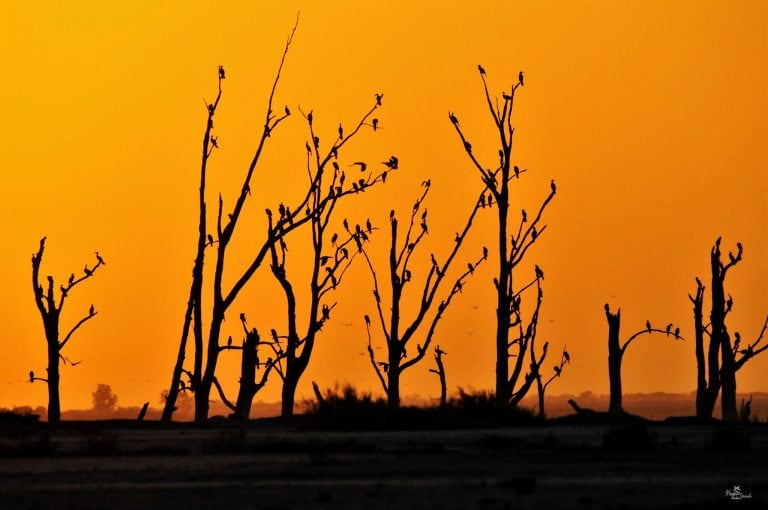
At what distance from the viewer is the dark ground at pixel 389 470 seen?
14500 mm

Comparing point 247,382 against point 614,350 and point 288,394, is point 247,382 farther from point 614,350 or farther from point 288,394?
point 614,350

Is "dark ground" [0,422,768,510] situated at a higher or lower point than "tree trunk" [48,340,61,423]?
lower

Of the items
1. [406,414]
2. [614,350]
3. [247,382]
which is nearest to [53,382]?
[247,382]

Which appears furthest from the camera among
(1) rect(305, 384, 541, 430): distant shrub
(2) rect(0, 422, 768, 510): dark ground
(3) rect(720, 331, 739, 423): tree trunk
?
(3) rect(720, 331, 739, 423): tree trunk

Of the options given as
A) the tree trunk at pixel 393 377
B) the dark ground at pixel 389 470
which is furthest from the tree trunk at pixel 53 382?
the dark ground at pixel 389 470

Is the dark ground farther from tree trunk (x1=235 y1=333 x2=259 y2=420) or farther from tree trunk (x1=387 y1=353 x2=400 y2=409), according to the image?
tree trunk (x1=387 y1=353 x2=400 y2=409)

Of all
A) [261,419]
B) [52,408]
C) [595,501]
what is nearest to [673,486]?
[595,501]

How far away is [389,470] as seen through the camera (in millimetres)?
17906

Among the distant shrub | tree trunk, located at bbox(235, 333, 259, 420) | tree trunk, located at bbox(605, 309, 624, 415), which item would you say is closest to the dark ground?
the distant shrub

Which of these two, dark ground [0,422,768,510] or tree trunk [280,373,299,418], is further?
tree trunk [280,373,299,418]

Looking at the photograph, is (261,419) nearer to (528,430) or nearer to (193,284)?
(528,430)

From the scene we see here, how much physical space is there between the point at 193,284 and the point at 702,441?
23.0m

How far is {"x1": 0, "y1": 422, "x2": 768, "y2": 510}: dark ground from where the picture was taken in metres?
14.5

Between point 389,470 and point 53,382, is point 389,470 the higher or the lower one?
the lower one
